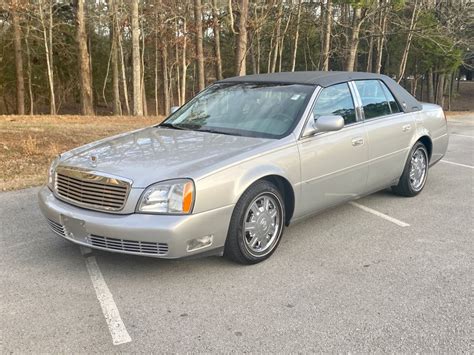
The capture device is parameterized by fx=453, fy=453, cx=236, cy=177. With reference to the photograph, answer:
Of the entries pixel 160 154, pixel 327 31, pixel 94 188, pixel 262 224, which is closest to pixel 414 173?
pixel 262 224

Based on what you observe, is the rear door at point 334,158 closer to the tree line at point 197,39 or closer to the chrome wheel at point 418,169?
the chrome wheel at point 418,169

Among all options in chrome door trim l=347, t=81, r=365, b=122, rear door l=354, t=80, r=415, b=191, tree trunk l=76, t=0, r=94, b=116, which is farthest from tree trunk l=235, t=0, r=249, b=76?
chrome door trim l=347, t=81, r=365, b=122

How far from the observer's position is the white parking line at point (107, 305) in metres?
2.74

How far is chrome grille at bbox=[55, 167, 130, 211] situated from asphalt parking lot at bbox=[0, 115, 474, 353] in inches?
22.2

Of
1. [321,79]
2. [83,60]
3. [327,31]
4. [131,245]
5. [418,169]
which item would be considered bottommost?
[131,245]

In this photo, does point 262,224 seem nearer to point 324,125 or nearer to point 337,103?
point 324,125

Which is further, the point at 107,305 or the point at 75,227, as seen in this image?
the point at 75,227

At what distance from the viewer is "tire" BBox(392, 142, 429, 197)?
5488 mm

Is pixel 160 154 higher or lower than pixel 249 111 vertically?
lower

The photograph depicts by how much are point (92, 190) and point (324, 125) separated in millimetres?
2051

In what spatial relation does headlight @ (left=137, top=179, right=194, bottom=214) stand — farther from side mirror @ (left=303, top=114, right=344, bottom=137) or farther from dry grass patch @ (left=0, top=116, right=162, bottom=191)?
dry grass patch @ (left=0, top=116, right=162, bottom=191)

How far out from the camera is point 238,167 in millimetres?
3539

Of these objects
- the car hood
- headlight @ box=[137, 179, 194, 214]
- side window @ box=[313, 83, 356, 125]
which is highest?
side window @ box=[313, 83, 356, 125]

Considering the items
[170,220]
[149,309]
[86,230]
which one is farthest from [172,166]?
[149,309]
